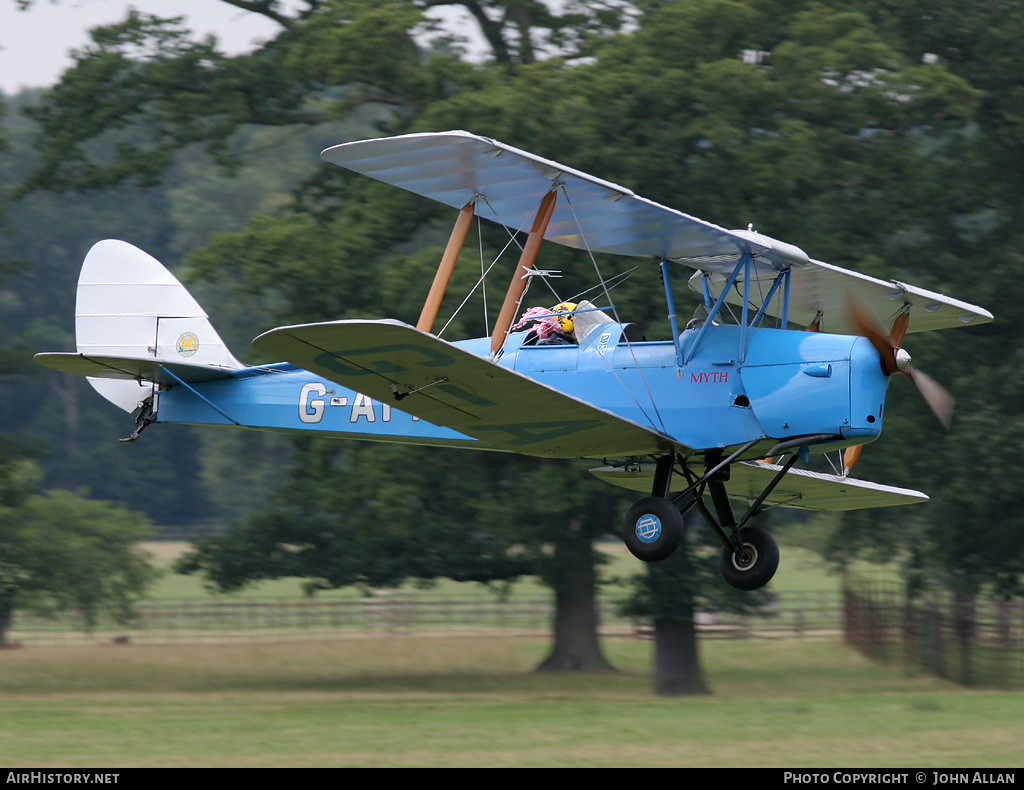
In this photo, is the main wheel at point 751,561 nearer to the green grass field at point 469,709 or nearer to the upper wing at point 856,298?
the upper wing at point 856,298

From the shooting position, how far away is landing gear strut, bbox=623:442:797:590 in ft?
32.0

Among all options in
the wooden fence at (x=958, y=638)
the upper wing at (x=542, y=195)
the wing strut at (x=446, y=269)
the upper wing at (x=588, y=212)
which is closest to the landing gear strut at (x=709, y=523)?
Result: the upper wing at (x=588, y=212)

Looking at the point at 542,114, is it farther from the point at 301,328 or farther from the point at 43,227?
the point at 43,227

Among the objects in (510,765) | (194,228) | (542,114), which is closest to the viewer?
(510,765)

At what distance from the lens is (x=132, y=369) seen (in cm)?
1181

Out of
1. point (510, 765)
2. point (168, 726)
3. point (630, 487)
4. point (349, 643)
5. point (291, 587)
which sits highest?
point (630, 487)

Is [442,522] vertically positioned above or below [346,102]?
below

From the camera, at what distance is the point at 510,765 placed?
13492 millimetres

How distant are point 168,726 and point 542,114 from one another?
10.7 meters

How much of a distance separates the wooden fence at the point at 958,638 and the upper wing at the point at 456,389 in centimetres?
1366

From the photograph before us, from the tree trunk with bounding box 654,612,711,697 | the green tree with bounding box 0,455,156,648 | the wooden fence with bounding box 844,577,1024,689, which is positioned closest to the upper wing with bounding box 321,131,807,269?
the tree trunk with bounding box 654,612,711,697

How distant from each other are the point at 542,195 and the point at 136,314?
16.7ft

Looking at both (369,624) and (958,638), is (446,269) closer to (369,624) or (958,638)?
(958,638)
